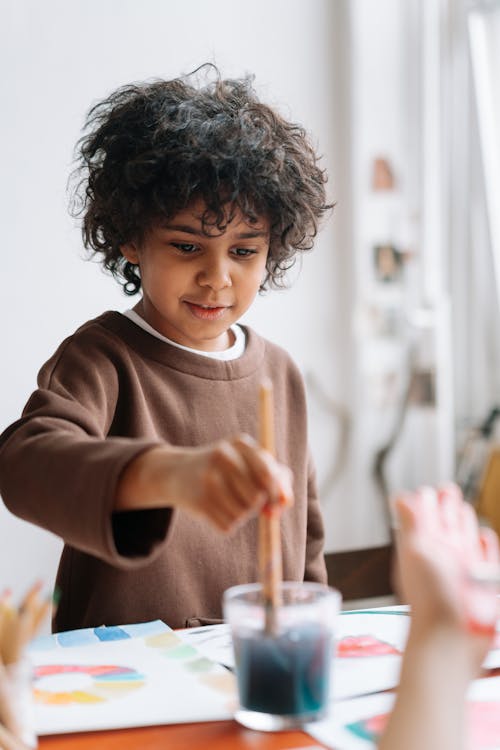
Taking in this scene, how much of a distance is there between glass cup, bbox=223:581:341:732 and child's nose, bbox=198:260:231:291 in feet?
1.81

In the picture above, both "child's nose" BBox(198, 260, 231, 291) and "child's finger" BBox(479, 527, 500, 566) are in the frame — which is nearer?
"child's finger" BBox(479, 527, 500, 566)

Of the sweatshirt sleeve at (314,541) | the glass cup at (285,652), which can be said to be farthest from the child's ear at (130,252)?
the glass cup at (285,652)

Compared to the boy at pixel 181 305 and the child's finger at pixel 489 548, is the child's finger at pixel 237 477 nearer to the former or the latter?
the child's finger at pixel 489 548

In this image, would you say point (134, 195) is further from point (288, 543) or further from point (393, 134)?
point (393, 134)

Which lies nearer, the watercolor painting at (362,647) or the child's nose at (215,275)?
the watercolor painting at (362,647)

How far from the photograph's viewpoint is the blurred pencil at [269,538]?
69cm

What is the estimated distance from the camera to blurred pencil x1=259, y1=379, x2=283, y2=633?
69cm

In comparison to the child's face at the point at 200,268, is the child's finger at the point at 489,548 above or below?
below

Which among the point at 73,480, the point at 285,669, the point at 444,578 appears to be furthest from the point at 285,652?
the point at 73,480

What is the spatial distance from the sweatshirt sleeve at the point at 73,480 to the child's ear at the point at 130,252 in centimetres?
31

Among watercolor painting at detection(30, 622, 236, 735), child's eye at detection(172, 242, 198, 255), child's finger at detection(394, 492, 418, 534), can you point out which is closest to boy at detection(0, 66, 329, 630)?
child's eye at detection(172, 242, 198, 255)

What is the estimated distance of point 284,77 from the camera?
116 inches

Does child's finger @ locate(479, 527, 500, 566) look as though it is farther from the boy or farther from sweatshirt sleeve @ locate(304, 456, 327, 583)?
sweatshirt sleeve @ locate(304, 456, 327, 583)


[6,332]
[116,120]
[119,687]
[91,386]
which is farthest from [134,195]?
[6,332]
